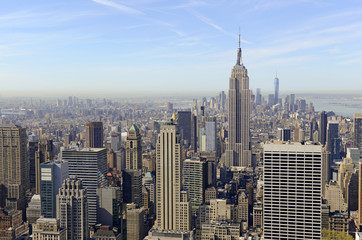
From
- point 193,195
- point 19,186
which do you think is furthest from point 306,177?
point 19,186

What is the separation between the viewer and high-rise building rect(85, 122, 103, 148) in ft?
109


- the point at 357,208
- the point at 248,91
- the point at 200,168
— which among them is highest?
the point at 248,91

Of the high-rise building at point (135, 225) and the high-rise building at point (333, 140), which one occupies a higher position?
the high-rise building at point (333, 140)

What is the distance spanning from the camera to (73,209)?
1817cm

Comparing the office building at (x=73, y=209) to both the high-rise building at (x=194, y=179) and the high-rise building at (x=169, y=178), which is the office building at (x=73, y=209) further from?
the high-rise building at (x=194, y=179)

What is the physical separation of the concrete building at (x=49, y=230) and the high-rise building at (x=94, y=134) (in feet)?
52.2

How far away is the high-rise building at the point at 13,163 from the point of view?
26.2 meters

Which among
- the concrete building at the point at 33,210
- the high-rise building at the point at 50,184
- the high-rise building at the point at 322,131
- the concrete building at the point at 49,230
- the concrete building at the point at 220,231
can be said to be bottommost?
the concrete building at the point at 220,231

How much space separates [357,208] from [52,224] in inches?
669

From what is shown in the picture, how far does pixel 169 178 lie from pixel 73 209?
6.05 meters

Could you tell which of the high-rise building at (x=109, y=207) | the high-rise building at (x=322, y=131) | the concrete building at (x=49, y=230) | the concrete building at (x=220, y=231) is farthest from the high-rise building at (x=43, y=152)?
the high-rise building at (x=322, y=131)

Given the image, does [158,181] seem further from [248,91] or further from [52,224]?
[248,91]

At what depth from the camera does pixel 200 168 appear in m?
27.7

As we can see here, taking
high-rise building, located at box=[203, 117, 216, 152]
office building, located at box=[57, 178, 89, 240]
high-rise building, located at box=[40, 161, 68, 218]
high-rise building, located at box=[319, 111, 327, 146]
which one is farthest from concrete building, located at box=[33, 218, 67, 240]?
high-rise building, located at box=[203, 117, 216, 152]
